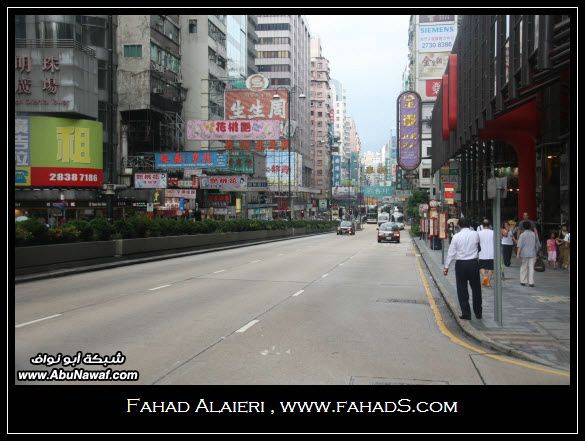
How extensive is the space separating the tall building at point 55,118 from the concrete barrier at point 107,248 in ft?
41.4

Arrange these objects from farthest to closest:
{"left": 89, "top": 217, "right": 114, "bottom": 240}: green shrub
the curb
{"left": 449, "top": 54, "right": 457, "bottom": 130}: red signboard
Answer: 1. {"left": 449, "top": 54, "right": 457, "bottom": 130}: red signboard
2. {"left": 89, "top": 217, "right": 114, "bottom": 240}: green shrub
3. the curb

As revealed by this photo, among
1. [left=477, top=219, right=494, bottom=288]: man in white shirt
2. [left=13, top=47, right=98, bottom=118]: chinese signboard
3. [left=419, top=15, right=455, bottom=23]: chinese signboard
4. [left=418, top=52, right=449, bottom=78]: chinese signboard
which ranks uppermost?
[left=419, top=15, right=455, bottom=23]: chinese signboard

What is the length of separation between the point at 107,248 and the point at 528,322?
1717 centimetres

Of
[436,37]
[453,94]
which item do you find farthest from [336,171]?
[453,94]

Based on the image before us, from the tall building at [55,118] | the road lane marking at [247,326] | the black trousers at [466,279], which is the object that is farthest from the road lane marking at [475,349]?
the tall building at [55,118]

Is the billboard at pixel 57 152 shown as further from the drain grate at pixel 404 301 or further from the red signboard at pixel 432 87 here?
the red signboard at pixel 432 87

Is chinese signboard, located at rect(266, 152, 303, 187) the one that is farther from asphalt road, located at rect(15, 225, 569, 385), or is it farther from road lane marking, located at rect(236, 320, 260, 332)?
road lane marking, located at rect(236, 320, 260, 332)

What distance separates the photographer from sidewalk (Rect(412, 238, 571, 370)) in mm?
8727

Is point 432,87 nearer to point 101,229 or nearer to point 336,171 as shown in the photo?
point 101,229

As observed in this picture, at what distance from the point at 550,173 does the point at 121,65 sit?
1736 inches

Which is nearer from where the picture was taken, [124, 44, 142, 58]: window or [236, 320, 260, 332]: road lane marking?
[236, 320, 260, 332]: road lane marking

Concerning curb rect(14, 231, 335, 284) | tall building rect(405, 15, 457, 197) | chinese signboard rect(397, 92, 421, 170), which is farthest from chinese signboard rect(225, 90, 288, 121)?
tall building rect(405, 15, 457, 197)

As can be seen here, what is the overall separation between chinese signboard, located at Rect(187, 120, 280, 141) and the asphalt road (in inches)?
972
